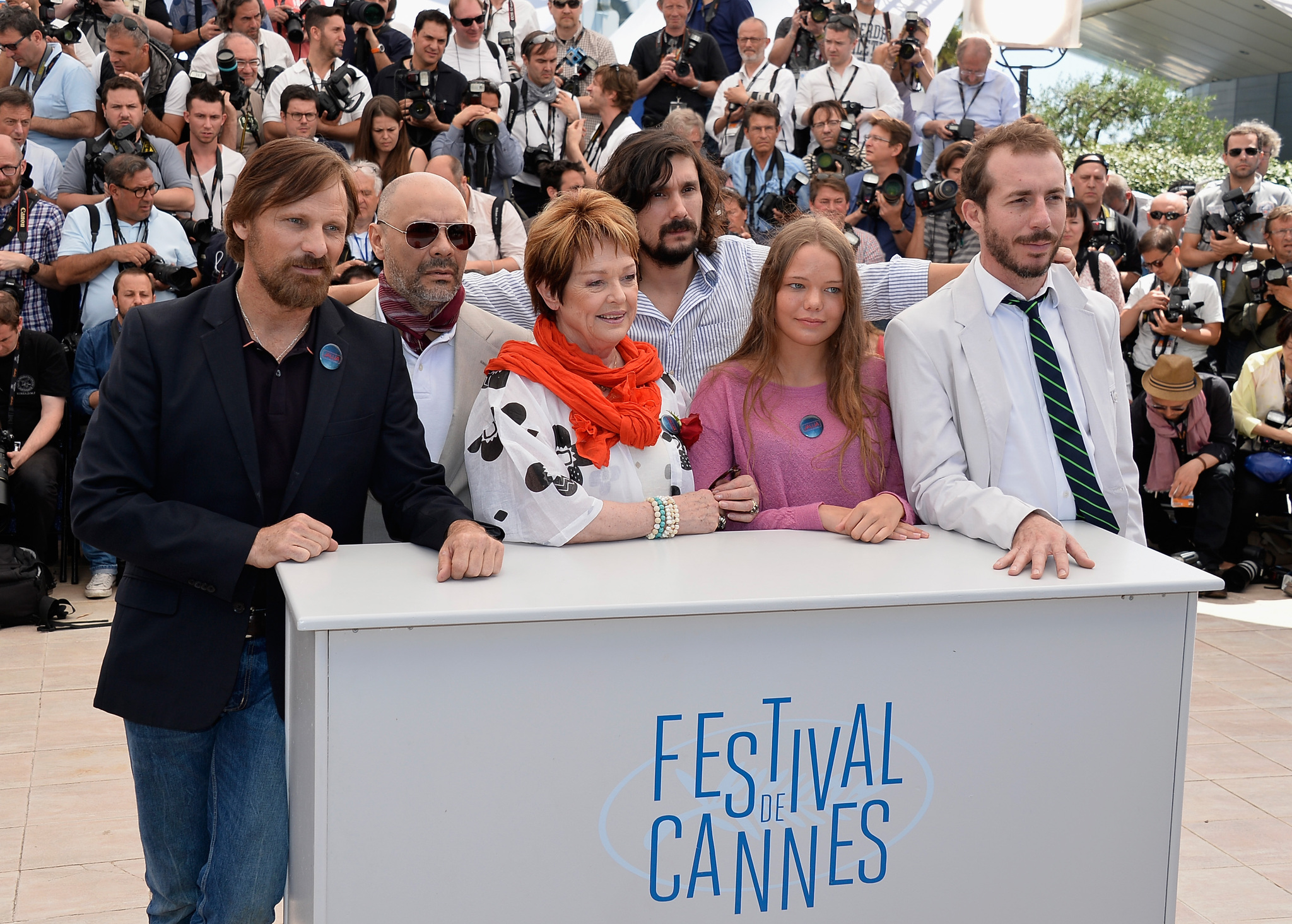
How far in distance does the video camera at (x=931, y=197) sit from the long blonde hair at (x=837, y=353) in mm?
3579

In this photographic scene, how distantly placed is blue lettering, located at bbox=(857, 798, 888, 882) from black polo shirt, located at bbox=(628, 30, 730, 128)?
22.1ft

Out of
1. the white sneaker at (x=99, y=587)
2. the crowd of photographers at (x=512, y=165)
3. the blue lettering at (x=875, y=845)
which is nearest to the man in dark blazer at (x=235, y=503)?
the blue lettering at (x=875, y=845)

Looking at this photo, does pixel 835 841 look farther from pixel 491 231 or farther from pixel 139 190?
pixel 139 190

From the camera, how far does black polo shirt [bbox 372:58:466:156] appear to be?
21.2 ft

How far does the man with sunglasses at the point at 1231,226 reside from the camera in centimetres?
703

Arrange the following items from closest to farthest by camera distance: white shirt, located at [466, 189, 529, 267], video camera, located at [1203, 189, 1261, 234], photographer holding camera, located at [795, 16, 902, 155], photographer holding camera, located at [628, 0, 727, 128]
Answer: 1. white shirt, located at [466, 189, 529, 267]
2. video camera, located at [1203, 189, 1261, 234]
3. photographer holding camera, located at [795, 16, 902, 155]
4. photographer holding camera, located at [628, 0, 727, 128]

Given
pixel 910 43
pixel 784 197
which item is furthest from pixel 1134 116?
pixel 784 197

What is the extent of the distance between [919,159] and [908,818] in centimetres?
658

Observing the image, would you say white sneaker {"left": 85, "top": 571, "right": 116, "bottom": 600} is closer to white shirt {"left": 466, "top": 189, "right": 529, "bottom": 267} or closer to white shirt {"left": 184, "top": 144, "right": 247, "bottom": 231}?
white shirt {"left": 184, "top": 144, "right": 247, "bottom": 231}

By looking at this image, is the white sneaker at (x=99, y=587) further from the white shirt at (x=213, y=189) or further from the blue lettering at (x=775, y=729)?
the blue lettering at (x=775, y=729)

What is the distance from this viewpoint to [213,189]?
5.99 meters

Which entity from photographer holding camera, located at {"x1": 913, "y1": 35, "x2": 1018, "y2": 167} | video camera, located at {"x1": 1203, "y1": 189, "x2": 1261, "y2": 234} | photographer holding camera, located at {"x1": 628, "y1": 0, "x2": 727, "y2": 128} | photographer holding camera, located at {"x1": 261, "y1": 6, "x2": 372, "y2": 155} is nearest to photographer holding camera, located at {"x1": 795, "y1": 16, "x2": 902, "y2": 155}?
photographer holding camera, located at {"x1": 913, "y1": 35, "x2": 1018, "y2": 167}

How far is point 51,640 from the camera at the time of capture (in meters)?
4.75

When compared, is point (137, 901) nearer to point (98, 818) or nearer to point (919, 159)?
point (98, 818)
